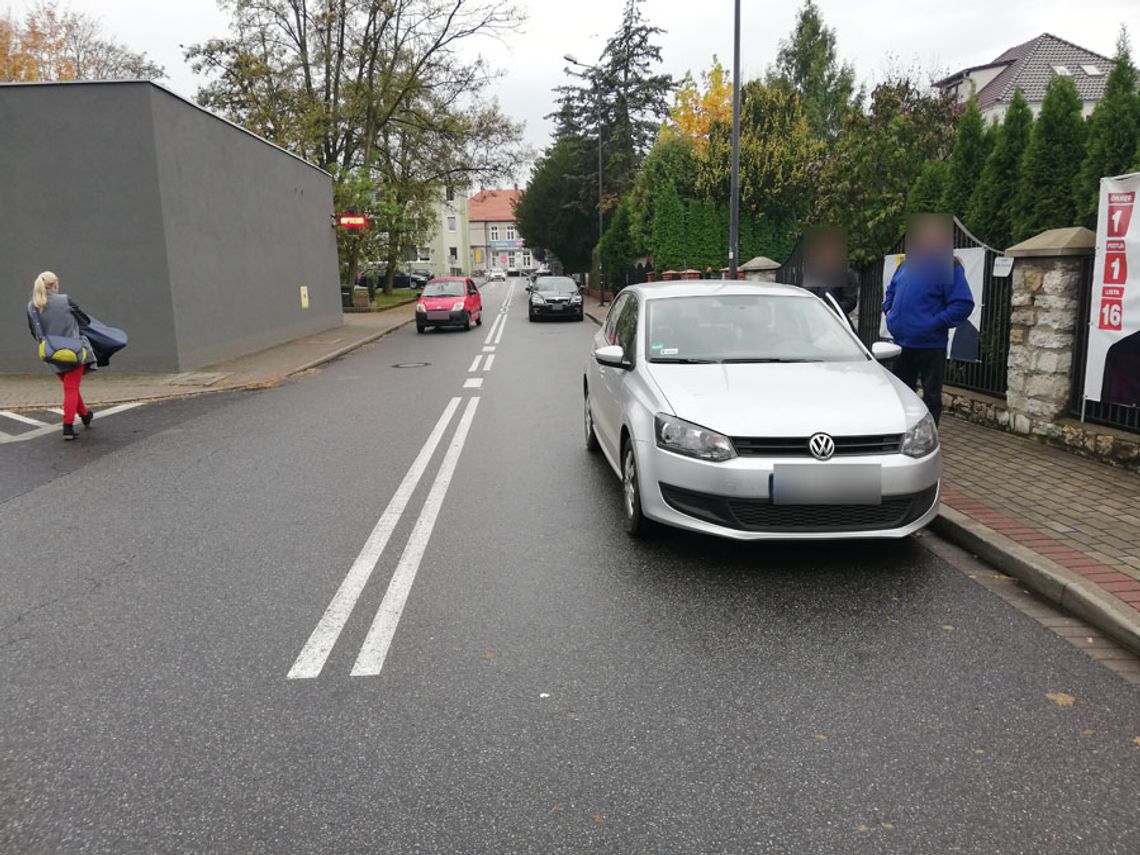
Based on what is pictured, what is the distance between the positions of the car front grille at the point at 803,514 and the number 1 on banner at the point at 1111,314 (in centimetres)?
300

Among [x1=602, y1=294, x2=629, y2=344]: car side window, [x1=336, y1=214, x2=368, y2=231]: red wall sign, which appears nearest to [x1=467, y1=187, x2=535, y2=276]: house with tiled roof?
[x1=336, y1=214, x2=368, y2=231]: red wall sign

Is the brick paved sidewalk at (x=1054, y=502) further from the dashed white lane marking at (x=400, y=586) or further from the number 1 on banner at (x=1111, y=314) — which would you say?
the dashed white lane marking at (x=400, y=586)

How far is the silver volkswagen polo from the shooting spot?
4508 millimetres

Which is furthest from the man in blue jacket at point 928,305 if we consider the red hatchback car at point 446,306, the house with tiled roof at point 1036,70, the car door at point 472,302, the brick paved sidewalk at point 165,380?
the house with tiled roof at point 1036,70

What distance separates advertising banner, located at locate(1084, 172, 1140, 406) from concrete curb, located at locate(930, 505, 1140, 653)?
84.9 inches

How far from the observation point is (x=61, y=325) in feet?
30.2

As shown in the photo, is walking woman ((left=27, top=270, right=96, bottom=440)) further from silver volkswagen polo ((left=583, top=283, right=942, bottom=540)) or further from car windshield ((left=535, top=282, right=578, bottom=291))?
car windshield ((left=535, top=282, right=578, bottom=291))

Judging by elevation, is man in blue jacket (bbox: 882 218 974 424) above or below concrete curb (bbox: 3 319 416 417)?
above

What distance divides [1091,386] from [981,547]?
8.87ft

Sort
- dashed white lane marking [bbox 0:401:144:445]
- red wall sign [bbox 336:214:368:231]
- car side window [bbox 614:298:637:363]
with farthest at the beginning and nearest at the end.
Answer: red wall sign [bbox 336:214:368:231] → dashed white lane marking [bbox 0:401:144:445] → car side window [bbox 614:298:637:363]

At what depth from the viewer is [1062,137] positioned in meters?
8.30

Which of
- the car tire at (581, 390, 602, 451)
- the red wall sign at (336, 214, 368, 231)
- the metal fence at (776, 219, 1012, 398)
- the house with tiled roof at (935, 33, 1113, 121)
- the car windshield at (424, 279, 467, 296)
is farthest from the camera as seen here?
the house with tiled roof at (935, 33, 1113, 121)

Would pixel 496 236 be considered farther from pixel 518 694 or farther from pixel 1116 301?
pixel 518 694

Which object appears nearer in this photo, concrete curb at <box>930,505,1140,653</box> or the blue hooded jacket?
concrete curb at <box>930,505,1140,653</box>
